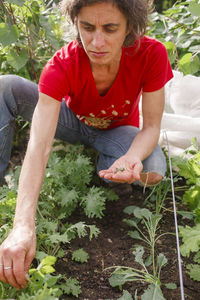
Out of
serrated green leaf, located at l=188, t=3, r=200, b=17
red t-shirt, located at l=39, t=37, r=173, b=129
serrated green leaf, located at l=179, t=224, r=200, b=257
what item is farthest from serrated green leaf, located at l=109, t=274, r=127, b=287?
serrated green leaf, located at l=188, t=3, r=200, b=17

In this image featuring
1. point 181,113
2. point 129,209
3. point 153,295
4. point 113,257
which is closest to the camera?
point 153,295

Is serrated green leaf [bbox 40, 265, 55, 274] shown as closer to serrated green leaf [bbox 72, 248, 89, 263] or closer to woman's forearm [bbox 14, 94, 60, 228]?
woman's forearm [bbox 14, 94, 60, 228]

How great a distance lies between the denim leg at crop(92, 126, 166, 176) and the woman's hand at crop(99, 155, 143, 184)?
0.75 feet

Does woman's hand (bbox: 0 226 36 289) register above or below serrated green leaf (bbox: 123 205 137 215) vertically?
above

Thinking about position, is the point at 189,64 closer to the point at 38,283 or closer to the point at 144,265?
the point at 144,265

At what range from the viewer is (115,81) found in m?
1.57

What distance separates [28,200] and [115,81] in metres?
0.71

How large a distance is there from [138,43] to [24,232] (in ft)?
3.10

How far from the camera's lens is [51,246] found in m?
1.39

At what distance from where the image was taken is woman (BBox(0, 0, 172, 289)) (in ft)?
3.87

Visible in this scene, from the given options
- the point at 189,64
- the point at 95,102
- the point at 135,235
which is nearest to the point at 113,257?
the point at 135,235

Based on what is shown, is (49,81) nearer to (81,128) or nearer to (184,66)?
(81,128)

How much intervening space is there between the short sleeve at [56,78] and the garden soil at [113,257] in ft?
1.99

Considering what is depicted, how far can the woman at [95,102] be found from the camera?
1181mm
